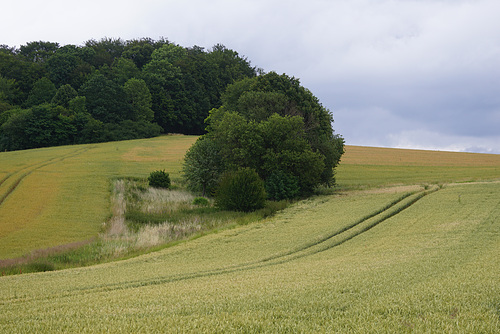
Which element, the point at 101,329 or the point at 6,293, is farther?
the point at 6,293

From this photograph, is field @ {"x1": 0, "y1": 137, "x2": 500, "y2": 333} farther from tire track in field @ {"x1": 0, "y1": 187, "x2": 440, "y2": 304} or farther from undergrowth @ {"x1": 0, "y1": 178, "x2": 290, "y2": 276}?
undergrowth @ {"x1": 0, "y1": 178, "x2": 290, "y2": 276}

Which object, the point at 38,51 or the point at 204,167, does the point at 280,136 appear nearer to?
the point at 204,167

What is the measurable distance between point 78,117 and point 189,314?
3511 inches

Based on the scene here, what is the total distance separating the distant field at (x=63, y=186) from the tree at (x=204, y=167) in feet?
21.4

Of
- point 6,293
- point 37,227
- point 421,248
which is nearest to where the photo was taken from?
point 6,293

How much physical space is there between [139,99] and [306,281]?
97.0 meters

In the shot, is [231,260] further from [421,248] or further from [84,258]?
[84,258]

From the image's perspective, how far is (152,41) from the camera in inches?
5891

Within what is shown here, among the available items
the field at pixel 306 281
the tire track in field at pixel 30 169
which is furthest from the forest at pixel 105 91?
the field at pixel 306 281

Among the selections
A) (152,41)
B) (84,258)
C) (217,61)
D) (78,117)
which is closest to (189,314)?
(84,258)

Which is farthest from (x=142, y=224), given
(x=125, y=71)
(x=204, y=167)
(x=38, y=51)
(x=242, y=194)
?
(x=38, y=51)

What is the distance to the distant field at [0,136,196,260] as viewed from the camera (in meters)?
29.0

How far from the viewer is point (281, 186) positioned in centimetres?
4381

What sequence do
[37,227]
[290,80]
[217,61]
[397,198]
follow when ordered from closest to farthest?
[37,227] < [397,198] < [290,80] < [217,61]
